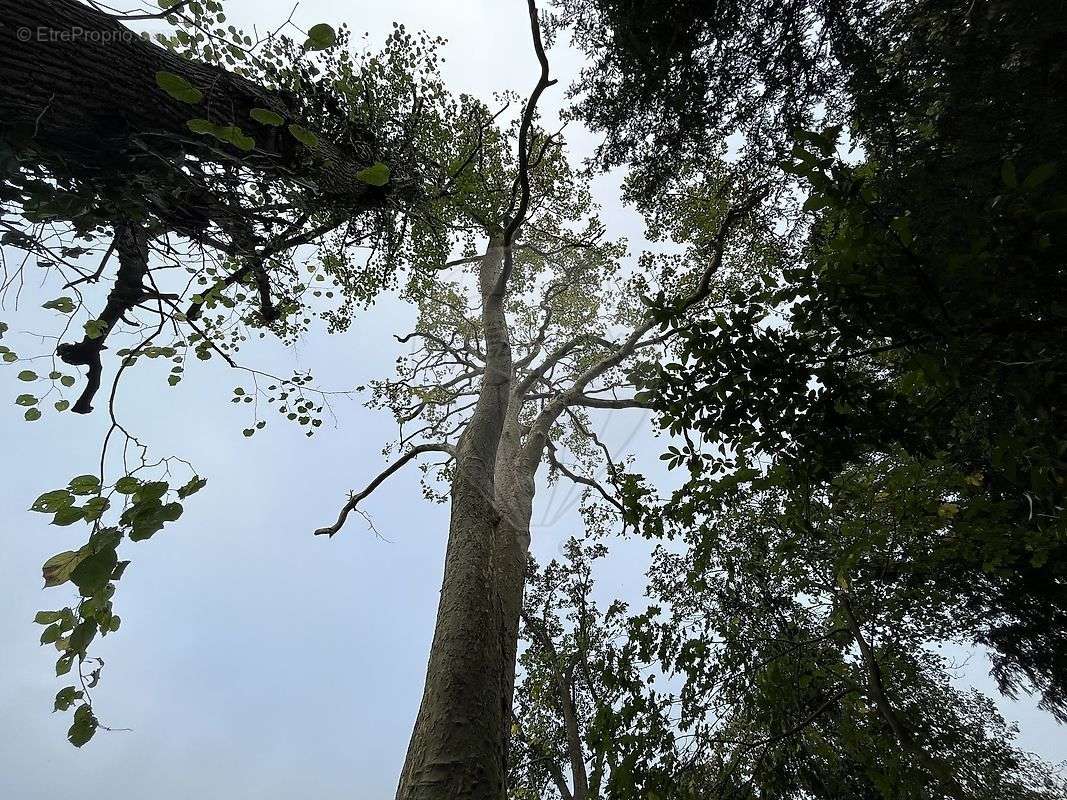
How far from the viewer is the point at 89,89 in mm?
1607

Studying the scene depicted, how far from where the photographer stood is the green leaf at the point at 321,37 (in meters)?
0.88

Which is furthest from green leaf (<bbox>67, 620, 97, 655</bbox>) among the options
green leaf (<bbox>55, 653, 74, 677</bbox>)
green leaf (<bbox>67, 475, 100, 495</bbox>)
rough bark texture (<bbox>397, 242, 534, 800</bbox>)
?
rough bark texture (<bbox>397, 242, 534, 800</bbox>)

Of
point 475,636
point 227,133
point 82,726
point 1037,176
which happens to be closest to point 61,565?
point 82,726

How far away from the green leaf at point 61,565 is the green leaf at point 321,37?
99 centimetres

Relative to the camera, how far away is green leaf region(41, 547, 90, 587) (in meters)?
0.83

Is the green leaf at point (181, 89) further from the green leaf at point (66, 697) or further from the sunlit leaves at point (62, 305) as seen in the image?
the green leaf at point (66, 697)

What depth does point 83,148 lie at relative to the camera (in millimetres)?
1688

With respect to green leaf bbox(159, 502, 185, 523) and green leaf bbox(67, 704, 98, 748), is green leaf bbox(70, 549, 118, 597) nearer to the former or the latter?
green leaf bbox(159, 502, 185, 523)

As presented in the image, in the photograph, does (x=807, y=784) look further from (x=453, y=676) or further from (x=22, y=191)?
(x=22, y=191)

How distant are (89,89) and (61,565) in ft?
5.45

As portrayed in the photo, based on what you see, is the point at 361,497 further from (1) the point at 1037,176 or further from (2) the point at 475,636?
(1) the point at 1037,176

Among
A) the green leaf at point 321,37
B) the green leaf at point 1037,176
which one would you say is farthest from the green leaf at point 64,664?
the green leaf at point 1037,176

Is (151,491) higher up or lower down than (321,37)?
lower down

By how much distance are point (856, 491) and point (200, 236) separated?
351 centimetres
